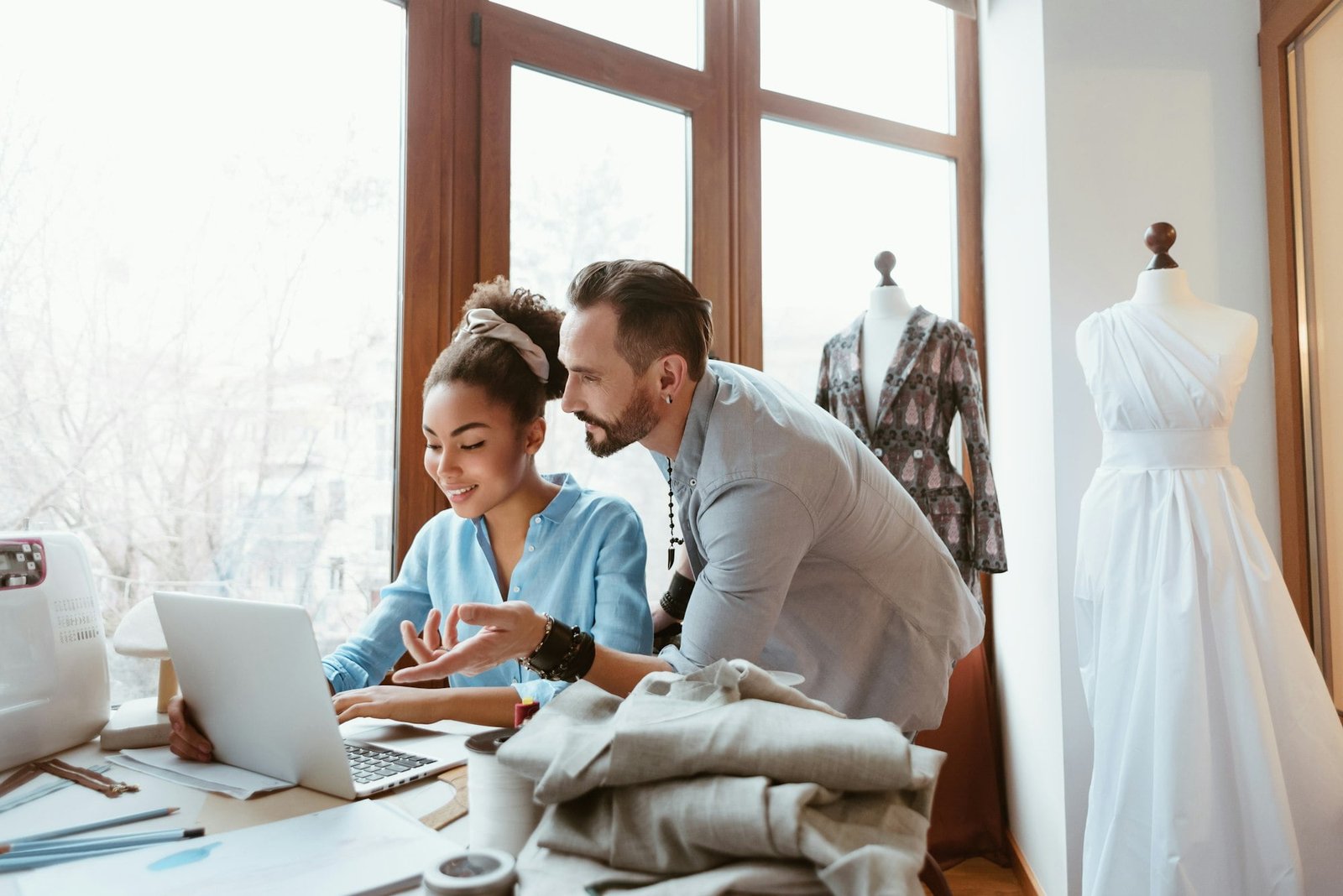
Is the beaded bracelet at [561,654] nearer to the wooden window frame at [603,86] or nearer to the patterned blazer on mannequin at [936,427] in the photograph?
the wooden window frame at [603,86]

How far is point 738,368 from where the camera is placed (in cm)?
160

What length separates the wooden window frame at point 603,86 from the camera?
2.02 meters

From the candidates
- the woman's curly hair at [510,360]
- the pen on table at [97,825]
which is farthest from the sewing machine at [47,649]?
the woman's curly hair at [510,360]

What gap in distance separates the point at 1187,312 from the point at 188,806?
2.01m

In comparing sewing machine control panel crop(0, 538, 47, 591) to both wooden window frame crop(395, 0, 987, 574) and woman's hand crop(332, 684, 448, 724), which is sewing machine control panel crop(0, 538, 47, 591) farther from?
wooden window frame crop(395, 0, 987, 574)

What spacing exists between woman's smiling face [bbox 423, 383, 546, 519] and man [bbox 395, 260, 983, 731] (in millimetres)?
135

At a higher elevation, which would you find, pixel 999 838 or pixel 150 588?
pixel 150 588

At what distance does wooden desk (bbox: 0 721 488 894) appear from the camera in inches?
34.5

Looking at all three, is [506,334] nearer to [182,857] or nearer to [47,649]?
[47,649]

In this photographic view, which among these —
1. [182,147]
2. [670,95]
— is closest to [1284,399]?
[670,95]

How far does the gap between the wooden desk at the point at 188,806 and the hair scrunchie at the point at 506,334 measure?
73 cm

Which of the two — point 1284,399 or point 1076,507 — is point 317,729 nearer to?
point 1076,507

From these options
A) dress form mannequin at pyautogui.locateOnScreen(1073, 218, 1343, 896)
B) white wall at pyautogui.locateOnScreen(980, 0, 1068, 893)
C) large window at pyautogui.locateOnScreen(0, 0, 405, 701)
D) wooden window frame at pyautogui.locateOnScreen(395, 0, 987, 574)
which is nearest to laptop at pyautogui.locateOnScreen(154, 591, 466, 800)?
large window at pyautogui.locateOnScreen(0, 0, 405, 701)

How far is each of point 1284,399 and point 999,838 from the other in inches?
59.3
